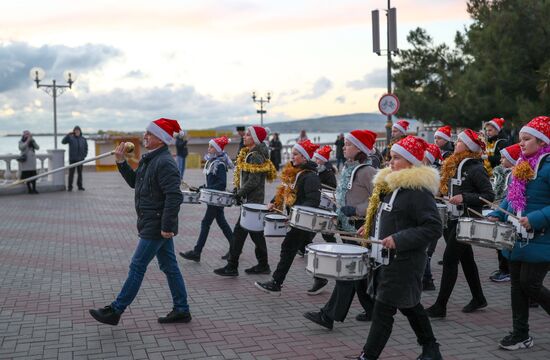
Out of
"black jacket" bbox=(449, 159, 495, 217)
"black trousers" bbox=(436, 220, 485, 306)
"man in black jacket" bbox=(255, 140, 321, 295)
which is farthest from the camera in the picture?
"man in black jacket" bbox=(255, 140, 321, 295)

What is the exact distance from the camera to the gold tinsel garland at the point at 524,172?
17.1 feet

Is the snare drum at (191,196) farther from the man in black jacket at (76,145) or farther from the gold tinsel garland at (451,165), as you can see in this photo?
the man in black jacket at (76,145)

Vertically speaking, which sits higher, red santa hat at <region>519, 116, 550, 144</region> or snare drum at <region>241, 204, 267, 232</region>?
red santa hat at <region>519, 116, 550, 144</region>

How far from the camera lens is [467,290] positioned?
294 inches

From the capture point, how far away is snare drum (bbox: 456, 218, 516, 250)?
5266 mm

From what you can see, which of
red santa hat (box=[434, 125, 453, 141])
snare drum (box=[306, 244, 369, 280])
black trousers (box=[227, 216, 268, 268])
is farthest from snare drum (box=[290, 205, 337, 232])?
red santa hat (box=[434, 125, 453, 141])

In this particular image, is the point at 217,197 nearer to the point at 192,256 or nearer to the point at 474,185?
the point at 192,256

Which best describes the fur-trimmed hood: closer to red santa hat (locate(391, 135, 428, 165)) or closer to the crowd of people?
the crowd of people

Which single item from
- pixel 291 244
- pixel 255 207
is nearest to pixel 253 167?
pixel 255 207

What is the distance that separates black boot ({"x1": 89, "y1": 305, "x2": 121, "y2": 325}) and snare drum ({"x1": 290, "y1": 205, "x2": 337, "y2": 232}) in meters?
1.90

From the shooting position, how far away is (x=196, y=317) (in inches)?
252

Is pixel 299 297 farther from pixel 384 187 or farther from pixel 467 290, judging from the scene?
pixel 384 187

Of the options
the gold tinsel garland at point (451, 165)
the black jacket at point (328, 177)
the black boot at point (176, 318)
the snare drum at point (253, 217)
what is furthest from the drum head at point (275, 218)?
the black jacket at point (328, 177)

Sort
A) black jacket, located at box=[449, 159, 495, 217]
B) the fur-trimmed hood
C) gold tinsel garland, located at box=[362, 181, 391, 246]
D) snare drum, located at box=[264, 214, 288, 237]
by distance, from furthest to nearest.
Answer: snare drum, located at box=[264, 214, 288, 237] → black jacket, located at box=[449, 159, 495, 217] → gold tinsel garland, located at box=[362, 181, 391, 246] → the fur-trimmed hood
